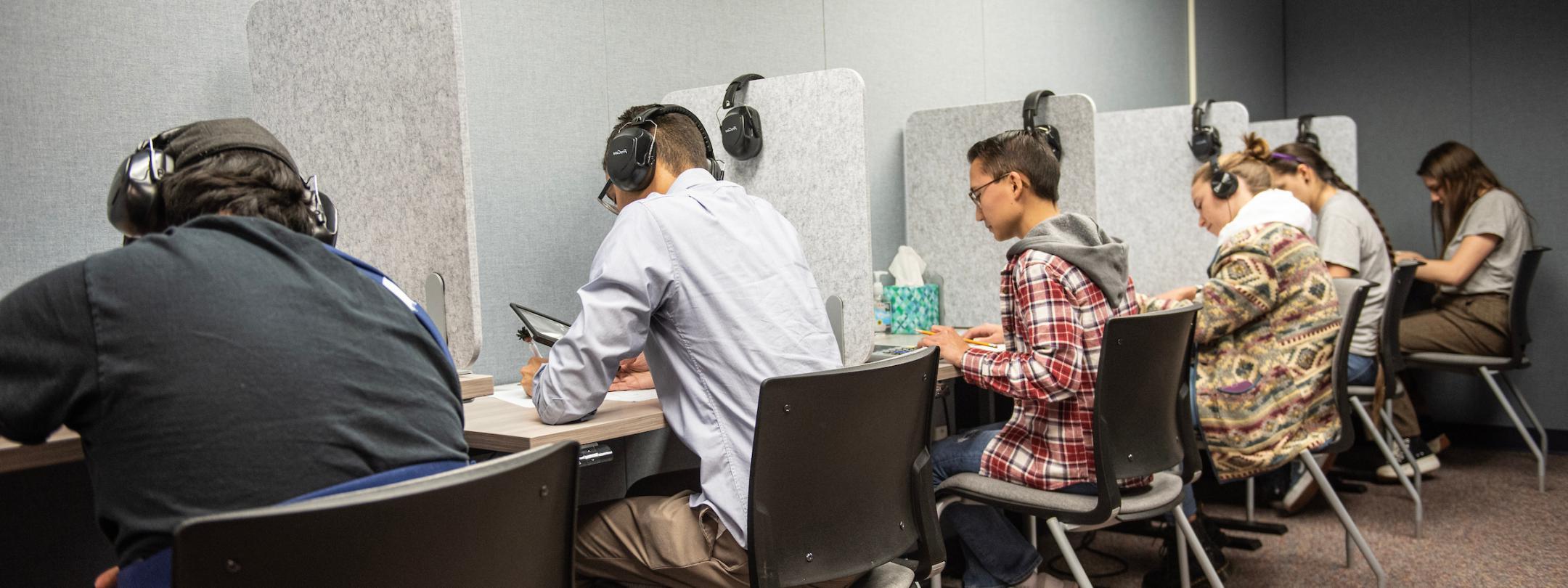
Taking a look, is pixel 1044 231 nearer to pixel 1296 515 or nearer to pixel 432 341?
pixel 432 341

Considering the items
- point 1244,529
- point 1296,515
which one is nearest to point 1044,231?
point 1244,529

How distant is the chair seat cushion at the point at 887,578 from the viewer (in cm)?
138

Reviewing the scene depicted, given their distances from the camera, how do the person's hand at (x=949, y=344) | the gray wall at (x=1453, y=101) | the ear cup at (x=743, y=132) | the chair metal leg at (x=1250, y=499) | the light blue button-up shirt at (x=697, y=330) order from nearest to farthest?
the light blue button-up shirt at (x=697, y=330), the person's hand at (x=949, y=344), the ear cup at (x=743, y=132), the chair metal leg at (x=1250, y=499), the gray wall at (x=1453, y=101)

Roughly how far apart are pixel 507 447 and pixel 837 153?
2.98 feet

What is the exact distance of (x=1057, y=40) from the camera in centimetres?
350

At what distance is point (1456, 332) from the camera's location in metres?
3.47

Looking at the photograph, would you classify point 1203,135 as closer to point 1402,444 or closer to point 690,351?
point 1402,444

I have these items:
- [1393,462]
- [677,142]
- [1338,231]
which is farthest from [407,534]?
[1338,231]

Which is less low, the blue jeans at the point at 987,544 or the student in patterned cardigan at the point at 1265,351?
the student in patterned cardigan at the point at 1265,351

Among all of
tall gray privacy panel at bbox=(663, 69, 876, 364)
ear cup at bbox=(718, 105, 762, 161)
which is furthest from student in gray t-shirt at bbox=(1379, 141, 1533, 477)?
ear cup at bbox=(718, 105, 762, 161)

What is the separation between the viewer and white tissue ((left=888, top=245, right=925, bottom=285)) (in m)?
2.65

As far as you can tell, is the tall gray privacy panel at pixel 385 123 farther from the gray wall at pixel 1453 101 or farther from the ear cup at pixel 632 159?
the gray wall at pixel 1453 101

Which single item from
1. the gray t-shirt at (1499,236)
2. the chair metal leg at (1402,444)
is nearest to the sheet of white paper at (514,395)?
the chair metal leg at (1402,444)

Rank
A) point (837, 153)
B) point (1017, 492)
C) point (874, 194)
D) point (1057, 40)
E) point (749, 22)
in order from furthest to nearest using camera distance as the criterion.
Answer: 1. point (1057, 40)
2. point (874, 194)
3. point (749, 22)
4. point (837, 153)
5. point (1017, 492)
